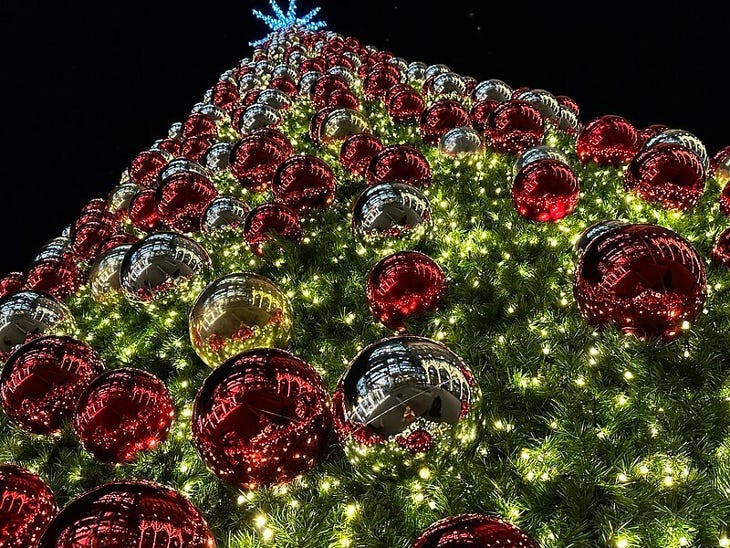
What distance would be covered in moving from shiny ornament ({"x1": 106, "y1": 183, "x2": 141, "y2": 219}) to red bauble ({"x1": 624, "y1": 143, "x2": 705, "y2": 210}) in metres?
2.46

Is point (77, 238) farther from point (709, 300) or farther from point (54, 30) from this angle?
point (54, 30)

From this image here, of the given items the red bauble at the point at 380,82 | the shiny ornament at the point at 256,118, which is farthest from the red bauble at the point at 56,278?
the red bauble at the point at 380,82

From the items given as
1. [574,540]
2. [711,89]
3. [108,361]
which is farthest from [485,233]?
[711,89]

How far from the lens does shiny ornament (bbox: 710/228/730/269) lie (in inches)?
52.9

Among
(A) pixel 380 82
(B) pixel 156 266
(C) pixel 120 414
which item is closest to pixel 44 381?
(C) pixel 120 414

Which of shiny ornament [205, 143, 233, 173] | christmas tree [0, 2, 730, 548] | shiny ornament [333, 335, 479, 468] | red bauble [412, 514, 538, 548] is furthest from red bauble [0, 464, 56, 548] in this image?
shiny ornament [205, 143, 233, 173]

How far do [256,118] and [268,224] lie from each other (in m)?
1.40

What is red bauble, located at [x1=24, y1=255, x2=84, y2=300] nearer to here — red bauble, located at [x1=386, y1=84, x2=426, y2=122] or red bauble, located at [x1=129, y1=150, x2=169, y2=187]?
red bauble, located at [x1=129, y1=150, x2=169, y2=187]

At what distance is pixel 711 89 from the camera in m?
4.93

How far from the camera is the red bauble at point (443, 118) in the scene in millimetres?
2402

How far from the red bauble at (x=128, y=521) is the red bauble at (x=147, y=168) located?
8.33ft

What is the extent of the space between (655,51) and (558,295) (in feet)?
16.9

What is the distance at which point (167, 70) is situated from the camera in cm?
793

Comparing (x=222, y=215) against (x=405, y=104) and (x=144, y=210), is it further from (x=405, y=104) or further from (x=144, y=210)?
(x=405, y=104)
